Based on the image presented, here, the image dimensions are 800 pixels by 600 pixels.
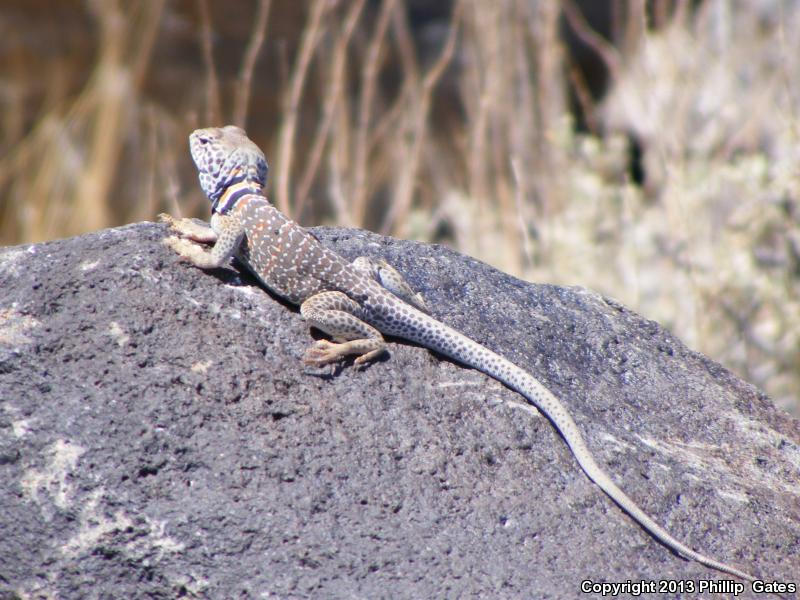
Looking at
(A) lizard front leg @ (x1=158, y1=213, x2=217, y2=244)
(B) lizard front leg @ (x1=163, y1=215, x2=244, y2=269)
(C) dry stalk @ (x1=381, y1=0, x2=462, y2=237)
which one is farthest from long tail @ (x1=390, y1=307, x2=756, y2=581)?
(C) dry stalk @ (x1=381, y1=0, x2=462, y2=237)

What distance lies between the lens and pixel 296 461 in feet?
10.7

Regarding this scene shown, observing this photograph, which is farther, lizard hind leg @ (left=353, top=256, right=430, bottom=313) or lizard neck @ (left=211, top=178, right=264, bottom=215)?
lizard neck @ (left=211, top=178, right=264, bottom=215)

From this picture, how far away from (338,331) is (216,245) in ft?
2.18

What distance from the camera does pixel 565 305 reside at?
4.51 metres

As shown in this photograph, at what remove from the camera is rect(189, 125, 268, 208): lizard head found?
169 inches

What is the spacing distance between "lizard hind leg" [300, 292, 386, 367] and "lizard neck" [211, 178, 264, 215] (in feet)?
2.35

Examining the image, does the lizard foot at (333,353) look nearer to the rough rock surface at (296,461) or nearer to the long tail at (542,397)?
the rough rock surface at (296,461)

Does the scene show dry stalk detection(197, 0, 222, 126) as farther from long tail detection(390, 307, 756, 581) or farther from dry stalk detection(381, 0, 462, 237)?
long tail detection(390, 307, 756, 581)

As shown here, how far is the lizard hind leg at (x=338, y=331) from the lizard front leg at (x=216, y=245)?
1.36ft

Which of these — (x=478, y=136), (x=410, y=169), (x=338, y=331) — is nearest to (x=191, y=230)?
(x=338, y=331)

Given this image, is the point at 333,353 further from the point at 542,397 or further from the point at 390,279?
the point at 542,397

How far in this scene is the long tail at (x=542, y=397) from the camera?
3.33 meters

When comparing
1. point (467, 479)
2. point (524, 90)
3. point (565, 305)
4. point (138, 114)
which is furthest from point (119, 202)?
point (467, 479)

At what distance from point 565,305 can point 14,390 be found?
2.63 m
